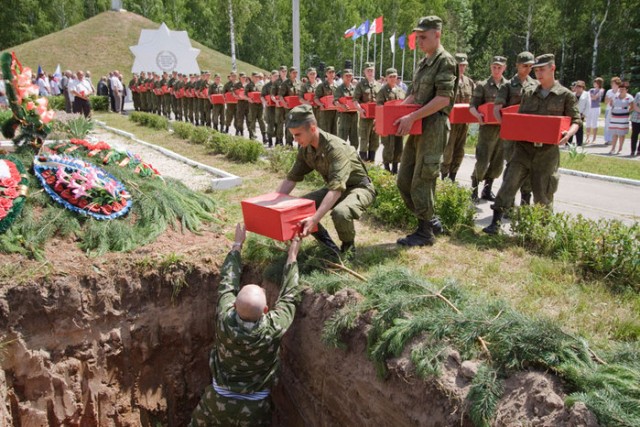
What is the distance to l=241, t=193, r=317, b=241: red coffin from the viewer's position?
154 inches

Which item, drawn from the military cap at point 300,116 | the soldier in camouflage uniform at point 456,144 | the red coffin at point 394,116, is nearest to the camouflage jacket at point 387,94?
the soldier in camouflage uniform at point 456,144

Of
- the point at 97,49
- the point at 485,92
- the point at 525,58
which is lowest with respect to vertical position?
the point at 485,92

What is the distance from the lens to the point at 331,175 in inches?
168

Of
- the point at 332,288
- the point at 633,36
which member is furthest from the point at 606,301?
the point at 633,36

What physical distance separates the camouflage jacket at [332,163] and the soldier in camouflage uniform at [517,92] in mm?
2376

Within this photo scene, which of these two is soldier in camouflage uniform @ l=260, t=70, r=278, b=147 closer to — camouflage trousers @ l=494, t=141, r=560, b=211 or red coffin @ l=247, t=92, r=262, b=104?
red coffin @ l=247, t=92, r=262, b=104

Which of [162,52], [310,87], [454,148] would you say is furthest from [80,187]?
[162,52]

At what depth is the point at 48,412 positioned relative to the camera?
4.50 metres

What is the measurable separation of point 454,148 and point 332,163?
152 inches

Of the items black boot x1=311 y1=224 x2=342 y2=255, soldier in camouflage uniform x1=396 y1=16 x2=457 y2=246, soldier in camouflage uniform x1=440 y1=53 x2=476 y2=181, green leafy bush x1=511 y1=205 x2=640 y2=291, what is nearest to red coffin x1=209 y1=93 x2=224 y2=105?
→ soldier in camouflage uniform x1=440 y1=53 x2=476 y2=181

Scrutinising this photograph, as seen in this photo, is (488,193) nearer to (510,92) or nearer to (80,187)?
(510,92)

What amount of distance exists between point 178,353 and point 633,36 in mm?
34857

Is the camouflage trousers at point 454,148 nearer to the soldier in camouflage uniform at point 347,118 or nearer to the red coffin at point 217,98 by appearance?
the soldier in camouflage uniform at point 347,118

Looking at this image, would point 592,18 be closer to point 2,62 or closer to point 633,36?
point 633,36
